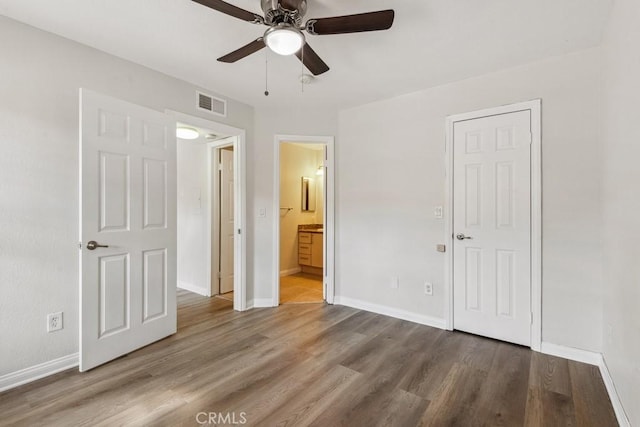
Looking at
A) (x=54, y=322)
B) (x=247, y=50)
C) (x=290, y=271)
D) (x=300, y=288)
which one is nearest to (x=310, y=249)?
(x=290, y=271)

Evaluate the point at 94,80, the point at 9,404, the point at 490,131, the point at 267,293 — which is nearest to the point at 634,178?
the point at 490,131

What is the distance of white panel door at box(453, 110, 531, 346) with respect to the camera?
2623mm

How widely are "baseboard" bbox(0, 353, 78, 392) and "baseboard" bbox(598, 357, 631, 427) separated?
3559mm

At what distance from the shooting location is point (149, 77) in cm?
271

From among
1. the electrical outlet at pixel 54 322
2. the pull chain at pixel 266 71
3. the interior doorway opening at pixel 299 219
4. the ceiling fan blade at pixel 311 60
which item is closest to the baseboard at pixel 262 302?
the interior doorway opening at pixel 299 219

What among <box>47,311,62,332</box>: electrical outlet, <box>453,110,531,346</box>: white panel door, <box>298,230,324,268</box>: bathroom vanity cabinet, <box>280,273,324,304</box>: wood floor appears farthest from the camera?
<box>298,230,324,268</box>: bathroom vanity cabinet

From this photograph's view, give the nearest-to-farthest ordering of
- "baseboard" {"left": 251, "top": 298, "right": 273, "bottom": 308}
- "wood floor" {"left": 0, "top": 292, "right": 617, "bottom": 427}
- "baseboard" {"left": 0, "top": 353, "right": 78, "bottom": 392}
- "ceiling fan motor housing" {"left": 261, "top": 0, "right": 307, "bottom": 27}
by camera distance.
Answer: "ceiling fan motor housing" {"left": 261, "top": 0, "right": 307, "bottom": 27} → "wood floor" {"left": 0, "top": 292, "right": 617, "bottom": 427} → "baseboard" {"left": 0, "top": 353, "right": 78, "bottom": 392} → "baseboard" {"left": 251, "top": 298, "right": 273, "bottom": 308}

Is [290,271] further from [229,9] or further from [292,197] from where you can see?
[229,9]

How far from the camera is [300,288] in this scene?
15.0 ft

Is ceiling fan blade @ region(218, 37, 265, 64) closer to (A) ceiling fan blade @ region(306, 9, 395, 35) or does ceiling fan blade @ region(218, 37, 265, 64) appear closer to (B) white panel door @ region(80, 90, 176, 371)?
(A) ceiling fan blade @ region(306, 9, 395, 35)

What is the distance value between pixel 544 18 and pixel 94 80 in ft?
10.7

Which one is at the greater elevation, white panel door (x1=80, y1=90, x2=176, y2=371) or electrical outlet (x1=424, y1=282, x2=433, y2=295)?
white panel door (x1=80, y1=90, x2=176, y2=371)

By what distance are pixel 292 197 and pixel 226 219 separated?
5.31 feet

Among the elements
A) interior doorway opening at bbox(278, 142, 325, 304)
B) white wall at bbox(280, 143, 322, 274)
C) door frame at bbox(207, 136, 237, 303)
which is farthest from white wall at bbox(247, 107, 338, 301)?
white wall at bbox(280, 143, 322, 274)
